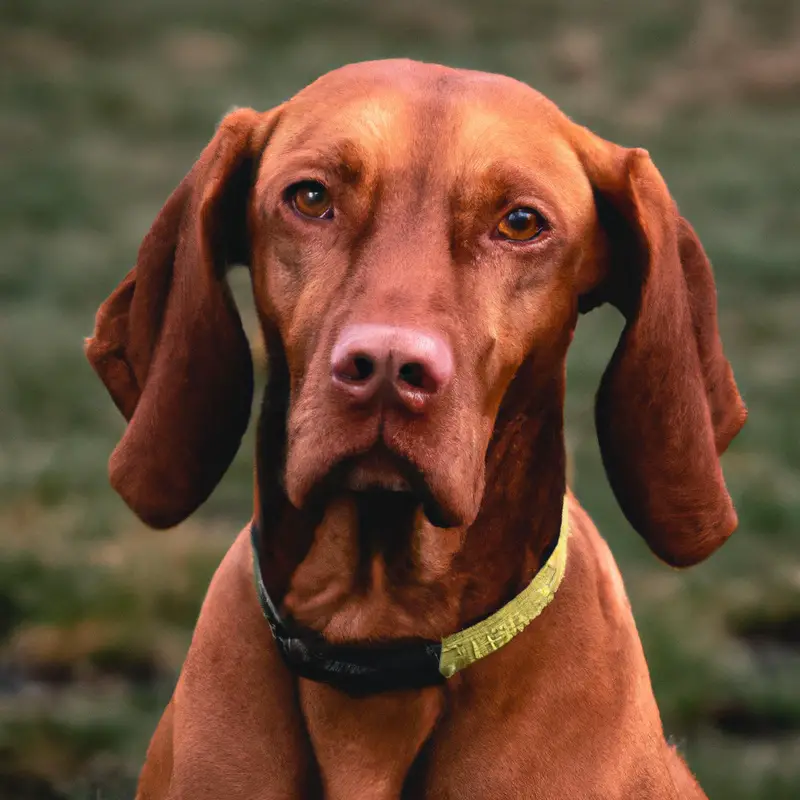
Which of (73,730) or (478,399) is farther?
(73,730)

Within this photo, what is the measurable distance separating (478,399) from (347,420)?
0.96 ft

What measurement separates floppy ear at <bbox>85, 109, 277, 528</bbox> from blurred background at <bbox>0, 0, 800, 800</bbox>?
60.4 inches

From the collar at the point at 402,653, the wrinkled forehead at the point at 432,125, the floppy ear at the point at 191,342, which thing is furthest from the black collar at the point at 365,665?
the wrinkled forehead at the point at 432,125

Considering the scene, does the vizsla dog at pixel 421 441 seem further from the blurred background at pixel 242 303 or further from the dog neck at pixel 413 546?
the blurred background at pixel 242 303

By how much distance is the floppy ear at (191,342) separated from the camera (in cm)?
335

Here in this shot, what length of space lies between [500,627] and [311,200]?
98cm

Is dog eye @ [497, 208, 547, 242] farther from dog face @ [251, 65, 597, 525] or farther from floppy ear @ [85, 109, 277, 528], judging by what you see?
floppy ear @ [85, 109, 277, 528]

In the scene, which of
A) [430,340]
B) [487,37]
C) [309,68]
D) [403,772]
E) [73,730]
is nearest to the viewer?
[430,340]

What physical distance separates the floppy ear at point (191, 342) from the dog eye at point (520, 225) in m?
0.62

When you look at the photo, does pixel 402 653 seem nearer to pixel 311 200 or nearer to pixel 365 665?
pixel 365 665

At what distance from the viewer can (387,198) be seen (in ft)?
10.0

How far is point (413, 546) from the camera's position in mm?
3252

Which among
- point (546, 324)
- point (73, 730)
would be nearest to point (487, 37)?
point (73, 730)

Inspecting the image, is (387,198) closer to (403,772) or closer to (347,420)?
(347,420)
